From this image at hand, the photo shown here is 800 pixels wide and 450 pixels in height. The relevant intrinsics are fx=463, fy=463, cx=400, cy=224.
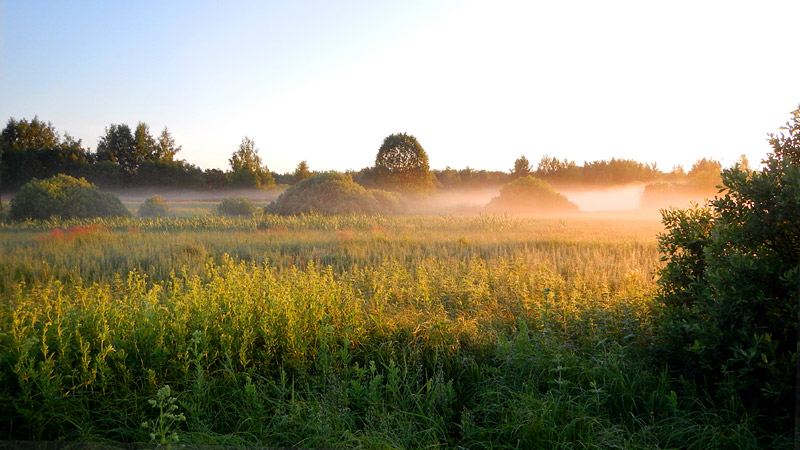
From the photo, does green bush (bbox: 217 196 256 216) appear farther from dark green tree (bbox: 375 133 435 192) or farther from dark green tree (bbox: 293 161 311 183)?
dark green tree (bbox: 375 133 435 192)

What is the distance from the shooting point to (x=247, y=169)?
1124 cm

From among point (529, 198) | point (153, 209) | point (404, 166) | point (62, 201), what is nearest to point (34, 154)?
point (62, 201)

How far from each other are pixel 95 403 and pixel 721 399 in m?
4.59

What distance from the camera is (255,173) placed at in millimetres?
11906

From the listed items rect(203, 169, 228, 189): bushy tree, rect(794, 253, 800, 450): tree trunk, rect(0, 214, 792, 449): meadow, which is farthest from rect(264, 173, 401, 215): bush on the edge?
rect(794, 253, 800, 450): tree trunk

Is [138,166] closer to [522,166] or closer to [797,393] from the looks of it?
[797,393]

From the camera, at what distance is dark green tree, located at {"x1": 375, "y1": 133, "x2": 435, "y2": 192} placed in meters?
24.1

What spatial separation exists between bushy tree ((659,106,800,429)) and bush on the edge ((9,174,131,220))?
8479 millimetres

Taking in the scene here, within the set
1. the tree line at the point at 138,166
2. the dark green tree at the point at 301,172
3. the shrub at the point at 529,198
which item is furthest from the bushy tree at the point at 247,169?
the shrub at the point at 529,198

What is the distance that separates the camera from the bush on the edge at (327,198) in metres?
19.6

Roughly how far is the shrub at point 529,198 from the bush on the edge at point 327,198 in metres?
7.47

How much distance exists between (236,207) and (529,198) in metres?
15.6

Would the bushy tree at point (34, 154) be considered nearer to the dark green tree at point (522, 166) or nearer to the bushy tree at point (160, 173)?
the bushy tree at point (160, 173)

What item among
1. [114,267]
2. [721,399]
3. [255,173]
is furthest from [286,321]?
[255,173]
